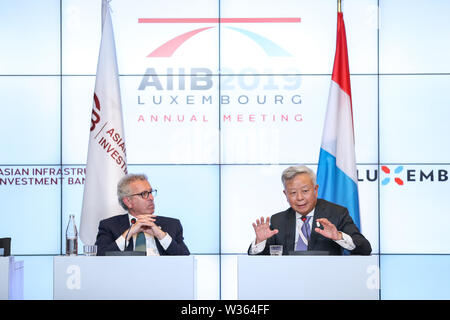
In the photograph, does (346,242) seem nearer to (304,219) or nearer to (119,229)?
(304,219)

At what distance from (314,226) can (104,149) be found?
185 centimetres

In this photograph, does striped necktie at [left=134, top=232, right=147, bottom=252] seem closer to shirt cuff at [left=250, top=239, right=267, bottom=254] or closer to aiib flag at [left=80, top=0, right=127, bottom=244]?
shirt cuff at [left=250, top=239, right=267, bottom=254]

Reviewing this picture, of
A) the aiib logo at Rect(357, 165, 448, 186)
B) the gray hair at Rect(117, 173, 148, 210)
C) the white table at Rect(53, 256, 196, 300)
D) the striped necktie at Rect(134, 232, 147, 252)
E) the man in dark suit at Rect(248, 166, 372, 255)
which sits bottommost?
the white table at Rect(53, 256, 196, 300)

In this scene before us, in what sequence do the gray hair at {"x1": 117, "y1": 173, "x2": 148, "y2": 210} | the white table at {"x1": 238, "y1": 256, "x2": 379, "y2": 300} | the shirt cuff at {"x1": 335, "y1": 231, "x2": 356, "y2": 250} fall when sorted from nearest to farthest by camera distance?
the white table at {"x1": 238, "y1": 256, "x2": 379, "y2": 300} → the shirt cuff at {"x1": 335, "y1": 231, "x2": 356, "y2": 250} → the gray hair at {"x1": 117, "y1": 173, "x2": 148, "y2": 210}

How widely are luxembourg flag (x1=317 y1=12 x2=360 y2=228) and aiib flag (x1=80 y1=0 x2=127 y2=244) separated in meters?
1.66

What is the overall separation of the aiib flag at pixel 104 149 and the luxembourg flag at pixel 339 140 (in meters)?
1.66

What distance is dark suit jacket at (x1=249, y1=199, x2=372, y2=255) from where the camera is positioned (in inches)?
146

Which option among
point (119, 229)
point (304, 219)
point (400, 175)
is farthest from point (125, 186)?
point (400, 175)

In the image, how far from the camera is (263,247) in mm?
3465

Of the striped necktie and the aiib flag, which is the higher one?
the aiib flag

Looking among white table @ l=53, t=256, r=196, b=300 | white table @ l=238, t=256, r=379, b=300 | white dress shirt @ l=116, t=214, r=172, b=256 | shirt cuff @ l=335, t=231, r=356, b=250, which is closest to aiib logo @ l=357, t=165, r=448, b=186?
shirt cuff @ l=335, t=231, r=356, b=250
